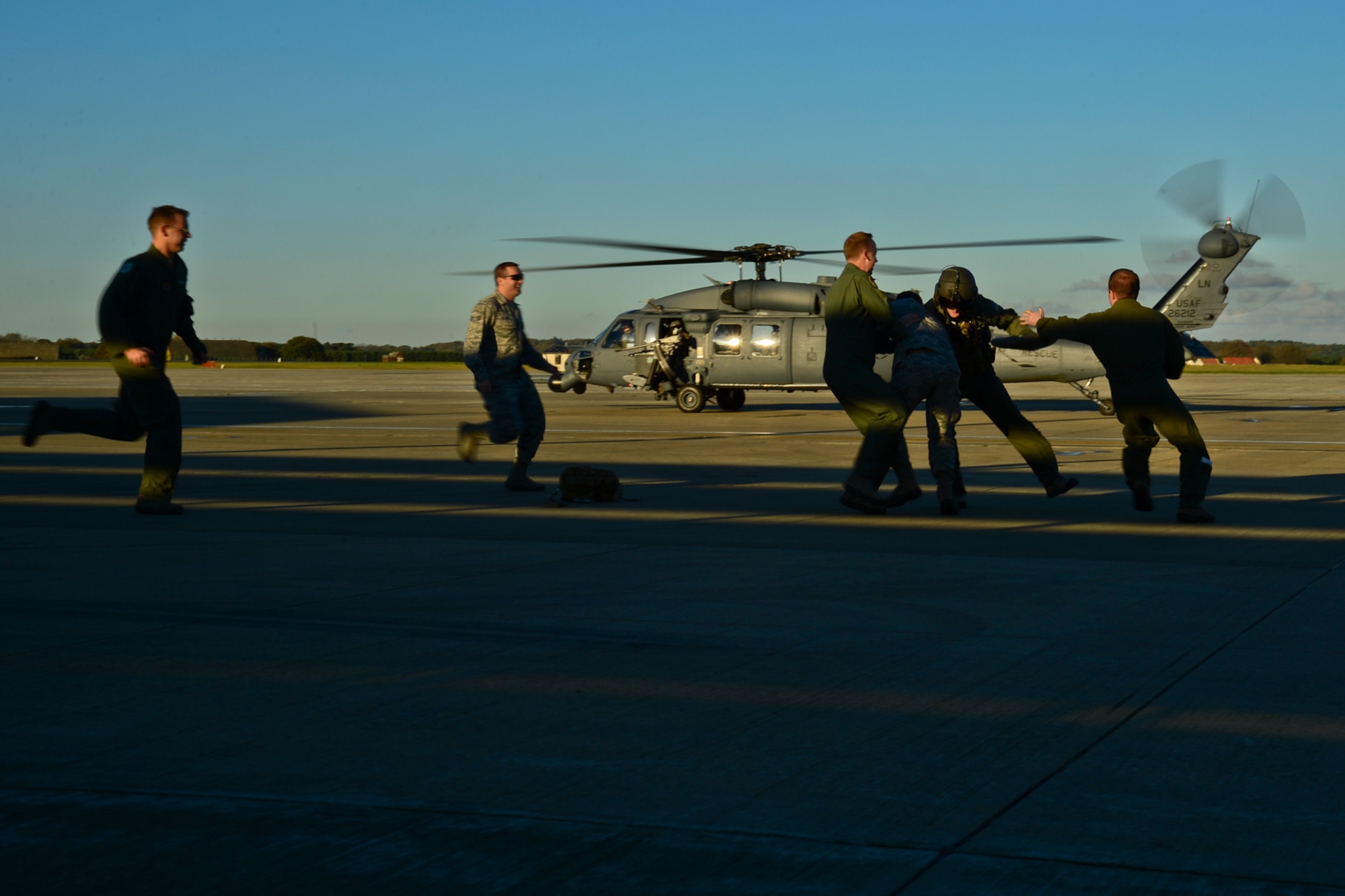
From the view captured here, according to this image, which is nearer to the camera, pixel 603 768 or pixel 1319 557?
pixel 603 768

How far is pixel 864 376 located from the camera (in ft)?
34.6

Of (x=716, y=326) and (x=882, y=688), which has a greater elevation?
(x=716, y=326)

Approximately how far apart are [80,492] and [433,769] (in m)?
8.99

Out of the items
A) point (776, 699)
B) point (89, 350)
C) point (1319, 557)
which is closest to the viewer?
point (776, 699)

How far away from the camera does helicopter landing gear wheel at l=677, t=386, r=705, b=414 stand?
94.2 ft

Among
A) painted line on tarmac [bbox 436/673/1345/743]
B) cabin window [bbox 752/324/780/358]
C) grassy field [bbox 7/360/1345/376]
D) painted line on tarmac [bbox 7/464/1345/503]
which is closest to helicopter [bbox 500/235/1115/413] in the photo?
cabin window [bbox 752/324/780/358]

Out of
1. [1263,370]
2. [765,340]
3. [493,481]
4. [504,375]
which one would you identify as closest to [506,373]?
[504,375]

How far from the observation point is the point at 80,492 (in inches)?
469

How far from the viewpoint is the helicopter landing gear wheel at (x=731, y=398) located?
97.9 feet

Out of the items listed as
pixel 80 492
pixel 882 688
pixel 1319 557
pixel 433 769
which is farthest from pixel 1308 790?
pixel 80 492

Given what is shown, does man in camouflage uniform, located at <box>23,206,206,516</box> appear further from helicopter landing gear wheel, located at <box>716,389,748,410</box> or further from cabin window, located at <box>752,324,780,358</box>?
helicopter landing gear wheel, located at <box>716,389,748,410</box>

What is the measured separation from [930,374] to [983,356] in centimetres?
83

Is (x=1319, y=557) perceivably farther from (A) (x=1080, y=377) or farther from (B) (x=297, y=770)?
(A) (x=1080, y=377)

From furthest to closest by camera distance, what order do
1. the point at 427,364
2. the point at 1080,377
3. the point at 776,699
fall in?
the point at 427,364 < the point at 1080,377 < the point at 776,699
